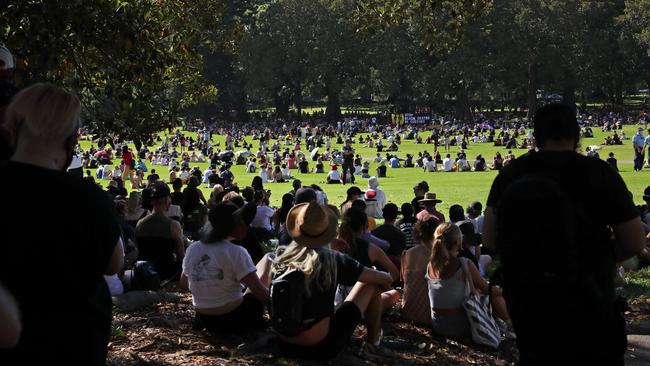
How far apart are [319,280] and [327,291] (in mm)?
131

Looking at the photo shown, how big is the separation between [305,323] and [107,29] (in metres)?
3.75

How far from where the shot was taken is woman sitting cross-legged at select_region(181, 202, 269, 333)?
620cm

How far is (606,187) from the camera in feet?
11.8

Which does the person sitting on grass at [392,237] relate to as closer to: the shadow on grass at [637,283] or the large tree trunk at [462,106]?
the shadow on grass at [637,283]

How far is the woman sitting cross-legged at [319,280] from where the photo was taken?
5.39 metres

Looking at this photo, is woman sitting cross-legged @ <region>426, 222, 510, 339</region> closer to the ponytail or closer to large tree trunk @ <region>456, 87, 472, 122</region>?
the ponytail

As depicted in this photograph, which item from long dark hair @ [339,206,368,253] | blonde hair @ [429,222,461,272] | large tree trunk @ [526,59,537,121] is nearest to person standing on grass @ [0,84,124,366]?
blonde hair @ [429,222,461,272]

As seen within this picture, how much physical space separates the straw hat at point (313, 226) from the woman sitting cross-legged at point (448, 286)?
172 cm

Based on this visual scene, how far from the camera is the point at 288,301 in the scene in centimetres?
550

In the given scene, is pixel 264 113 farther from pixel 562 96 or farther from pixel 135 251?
pixel 135 251

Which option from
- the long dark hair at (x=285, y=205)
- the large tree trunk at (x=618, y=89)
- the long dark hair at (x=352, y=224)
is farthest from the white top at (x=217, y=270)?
the large tree trunk at (x=618, y=89)

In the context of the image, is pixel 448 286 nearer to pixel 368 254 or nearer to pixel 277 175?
pixel 368 254

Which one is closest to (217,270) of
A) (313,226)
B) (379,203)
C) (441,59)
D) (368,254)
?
(313,226)

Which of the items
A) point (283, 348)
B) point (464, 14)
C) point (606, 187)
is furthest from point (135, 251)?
point (606, 187)
